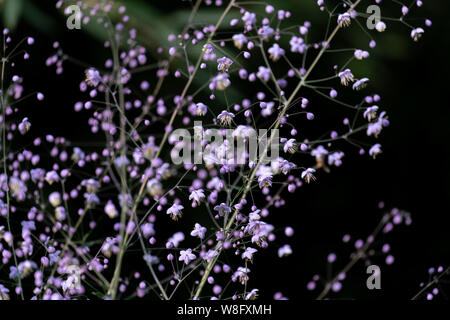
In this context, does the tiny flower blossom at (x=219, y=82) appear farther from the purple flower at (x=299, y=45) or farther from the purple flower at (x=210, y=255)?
the purple flower at (x=210, y=255)

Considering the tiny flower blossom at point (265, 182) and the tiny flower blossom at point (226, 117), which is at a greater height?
the tiny flower blossom at point (226, 117)

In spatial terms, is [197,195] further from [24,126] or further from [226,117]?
[24,126]

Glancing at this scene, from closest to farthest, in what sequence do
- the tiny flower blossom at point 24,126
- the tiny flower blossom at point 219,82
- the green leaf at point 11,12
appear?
1. the tiny flower blossom at point 219,82
2. the tiny flower blossom at point 24,126
3. the green leaf at point 11,12

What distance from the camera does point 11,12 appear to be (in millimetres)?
1235

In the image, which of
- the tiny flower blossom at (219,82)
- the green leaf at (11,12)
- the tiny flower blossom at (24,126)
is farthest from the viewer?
Result: the green leaf at (11,12)

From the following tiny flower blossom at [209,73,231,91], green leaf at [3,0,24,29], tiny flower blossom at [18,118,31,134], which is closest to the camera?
tiny flower blossom at [209,73,231,91]

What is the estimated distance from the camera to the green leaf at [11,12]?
1211 mm

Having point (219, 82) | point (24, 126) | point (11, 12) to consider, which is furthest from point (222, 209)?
point (11, 12)

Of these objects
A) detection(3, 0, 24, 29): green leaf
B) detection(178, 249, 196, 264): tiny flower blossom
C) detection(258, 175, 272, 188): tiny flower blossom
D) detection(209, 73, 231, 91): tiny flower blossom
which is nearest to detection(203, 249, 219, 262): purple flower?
detection(178, 249, 196, 264): tiny flower blossom

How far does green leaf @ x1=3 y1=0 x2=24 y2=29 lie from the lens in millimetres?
1211

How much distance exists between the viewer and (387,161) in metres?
2.00

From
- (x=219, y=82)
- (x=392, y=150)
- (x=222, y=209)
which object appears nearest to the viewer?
(x=219, y=82)

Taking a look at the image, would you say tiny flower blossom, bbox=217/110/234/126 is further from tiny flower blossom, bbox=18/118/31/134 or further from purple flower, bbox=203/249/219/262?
tiny flower blossom, bbox=18/118/31/134

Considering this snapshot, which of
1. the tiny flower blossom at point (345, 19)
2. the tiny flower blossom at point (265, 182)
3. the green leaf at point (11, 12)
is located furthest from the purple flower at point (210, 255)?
the green leaf at point (11, 12)
